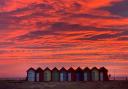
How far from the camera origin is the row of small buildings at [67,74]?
115562mm

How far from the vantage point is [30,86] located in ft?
325

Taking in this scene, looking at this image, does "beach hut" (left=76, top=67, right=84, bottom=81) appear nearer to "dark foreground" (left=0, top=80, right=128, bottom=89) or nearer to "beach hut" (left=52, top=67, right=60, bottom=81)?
"beach hut" (left=52, top=67, right=60, bottom=81)

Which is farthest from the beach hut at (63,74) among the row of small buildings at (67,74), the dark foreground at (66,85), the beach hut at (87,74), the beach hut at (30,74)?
the dark foreground at (66,85)

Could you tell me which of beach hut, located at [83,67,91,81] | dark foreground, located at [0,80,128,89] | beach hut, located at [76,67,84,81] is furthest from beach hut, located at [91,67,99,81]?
dark foreground, located at [0,80,128,89]

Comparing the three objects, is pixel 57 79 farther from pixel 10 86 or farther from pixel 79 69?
pixel 10 86

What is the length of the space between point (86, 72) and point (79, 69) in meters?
2.75

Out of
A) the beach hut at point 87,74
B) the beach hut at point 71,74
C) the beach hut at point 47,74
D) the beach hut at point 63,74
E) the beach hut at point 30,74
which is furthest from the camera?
the beach hut at point 71,74

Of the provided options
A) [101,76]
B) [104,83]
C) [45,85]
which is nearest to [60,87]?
[45,85]

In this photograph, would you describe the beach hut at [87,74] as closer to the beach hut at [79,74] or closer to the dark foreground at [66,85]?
the beach hut at [79,74]

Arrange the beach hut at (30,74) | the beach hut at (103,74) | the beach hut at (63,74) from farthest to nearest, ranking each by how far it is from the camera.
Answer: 1. the beach hut at (103,74)
2. the beach hut at (63,74)
3. the beach hut at (30,74)

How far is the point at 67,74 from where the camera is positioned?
118438mm

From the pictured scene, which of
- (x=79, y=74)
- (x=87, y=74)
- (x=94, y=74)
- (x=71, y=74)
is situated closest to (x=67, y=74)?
(x=71, y=74)

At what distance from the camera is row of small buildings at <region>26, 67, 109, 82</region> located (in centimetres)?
11556

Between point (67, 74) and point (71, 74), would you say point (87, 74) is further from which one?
point (67, 74)
